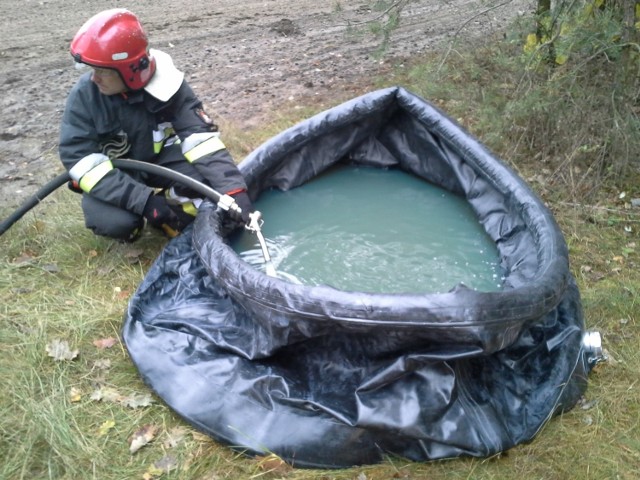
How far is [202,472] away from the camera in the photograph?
209cm

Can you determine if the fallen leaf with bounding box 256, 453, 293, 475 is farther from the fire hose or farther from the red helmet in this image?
the red helmet

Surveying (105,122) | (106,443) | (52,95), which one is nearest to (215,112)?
(52,95)

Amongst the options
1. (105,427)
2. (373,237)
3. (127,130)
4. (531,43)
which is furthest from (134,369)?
(531,43)

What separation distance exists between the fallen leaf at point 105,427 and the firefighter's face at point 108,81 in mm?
1410

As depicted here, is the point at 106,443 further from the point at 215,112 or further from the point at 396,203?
the point at 215,112

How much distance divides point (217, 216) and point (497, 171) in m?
1.37

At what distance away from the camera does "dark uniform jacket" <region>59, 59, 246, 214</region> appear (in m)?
2.83

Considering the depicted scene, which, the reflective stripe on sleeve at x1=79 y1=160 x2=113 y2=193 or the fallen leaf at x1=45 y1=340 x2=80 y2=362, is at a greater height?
the reflective stripe on sleeve at x1=79 y1=160 x2=113 y2=193

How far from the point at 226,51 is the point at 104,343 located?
13.0 feet

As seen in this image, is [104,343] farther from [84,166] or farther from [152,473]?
[84,166]

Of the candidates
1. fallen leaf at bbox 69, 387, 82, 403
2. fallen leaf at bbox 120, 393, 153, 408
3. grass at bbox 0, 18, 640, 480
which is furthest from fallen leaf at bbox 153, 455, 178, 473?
fallen leaf at bbox 69, 387, 82, 403

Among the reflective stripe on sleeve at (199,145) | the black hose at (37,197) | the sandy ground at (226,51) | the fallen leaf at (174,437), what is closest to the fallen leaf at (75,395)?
the fallen leaf at (174,437)

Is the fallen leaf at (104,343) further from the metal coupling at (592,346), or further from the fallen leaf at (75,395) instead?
the metal coupling at (592,346)

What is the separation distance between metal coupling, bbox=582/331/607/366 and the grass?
0.12 m
